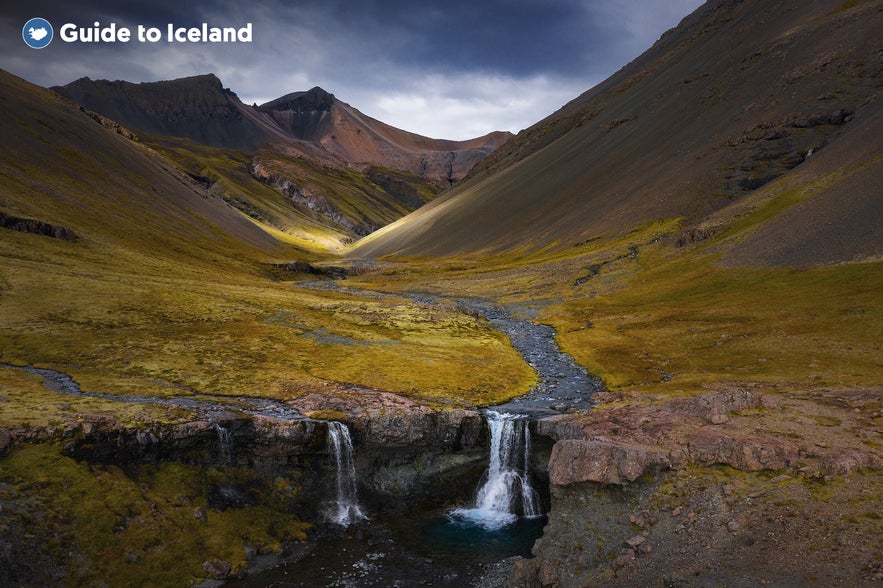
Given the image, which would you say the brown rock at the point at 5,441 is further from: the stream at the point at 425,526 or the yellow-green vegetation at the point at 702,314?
the yellow-green vegetation at the point at 702,314

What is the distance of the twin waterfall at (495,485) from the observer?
3547cm

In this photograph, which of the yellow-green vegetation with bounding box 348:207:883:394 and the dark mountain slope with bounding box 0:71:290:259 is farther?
the dark mountain slope with bounding box 0:71:290:259

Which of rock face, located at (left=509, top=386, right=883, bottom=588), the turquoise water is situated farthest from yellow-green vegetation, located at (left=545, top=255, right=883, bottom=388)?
the turquoise water

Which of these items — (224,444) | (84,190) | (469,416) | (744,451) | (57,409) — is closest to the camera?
(744,451)

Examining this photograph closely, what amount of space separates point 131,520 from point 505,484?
954 inches

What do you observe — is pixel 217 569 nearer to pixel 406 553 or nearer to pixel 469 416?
pixel 406 553

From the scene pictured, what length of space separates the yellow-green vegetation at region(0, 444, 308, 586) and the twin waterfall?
13.9 feet

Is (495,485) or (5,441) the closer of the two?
Result: (5,441)

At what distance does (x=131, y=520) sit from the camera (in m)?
28.4

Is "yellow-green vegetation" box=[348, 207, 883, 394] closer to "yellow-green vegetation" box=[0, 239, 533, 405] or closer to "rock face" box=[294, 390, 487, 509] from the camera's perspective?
"yellow-green vegetation" box=[0, 239, 533, 405]

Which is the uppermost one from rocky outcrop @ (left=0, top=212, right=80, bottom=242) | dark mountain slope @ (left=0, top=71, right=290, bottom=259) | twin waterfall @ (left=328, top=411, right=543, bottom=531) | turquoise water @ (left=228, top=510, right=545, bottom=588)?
dark mountain slope @ (left=0, top=71, right=290, bottom=259)

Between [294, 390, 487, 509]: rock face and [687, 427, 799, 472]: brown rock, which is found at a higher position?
[687, 427, 799, 472]: brown rock

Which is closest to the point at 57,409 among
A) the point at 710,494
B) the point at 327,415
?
the point at 327,415

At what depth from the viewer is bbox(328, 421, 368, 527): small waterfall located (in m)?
36.3
